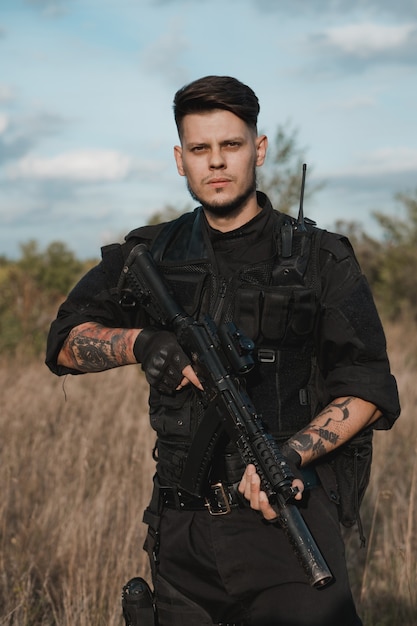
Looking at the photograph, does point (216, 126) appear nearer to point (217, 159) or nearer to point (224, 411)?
point (217, 159)

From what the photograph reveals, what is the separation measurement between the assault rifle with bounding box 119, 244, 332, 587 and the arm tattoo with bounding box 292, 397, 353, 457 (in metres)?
0.15

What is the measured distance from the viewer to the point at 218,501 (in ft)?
8.47

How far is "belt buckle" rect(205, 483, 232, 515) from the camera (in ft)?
8.41

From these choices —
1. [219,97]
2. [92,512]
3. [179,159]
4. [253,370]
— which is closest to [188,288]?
[253,370]

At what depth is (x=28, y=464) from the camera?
5.63 metres

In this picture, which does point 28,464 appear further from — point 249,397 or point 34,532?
point 249,397

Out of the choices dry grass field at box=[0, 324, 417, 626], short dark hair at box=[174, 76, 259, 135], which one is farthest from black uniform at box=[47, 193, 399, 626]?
dry grass field at box=[0, 324, 417, 626]

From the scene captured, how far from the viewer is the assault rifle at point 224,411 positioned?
2250 millimetres

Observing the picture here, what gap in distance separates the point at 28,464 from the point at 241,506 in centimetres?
335

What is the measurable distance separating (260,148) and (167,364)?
32.3 inches

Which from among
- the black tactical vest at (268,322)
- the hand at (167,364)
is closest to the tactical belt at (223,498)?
the black tactical vest at (268,322)

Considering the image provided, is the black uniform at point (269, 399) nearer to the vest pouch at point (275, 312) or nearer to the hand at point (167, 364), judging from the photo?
the vest pouch at point (275, 312)

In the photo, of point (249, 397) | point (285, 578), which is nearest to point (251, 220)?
point (249, 397)

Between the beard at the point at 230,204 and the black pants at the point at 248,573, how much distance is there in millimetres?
919
